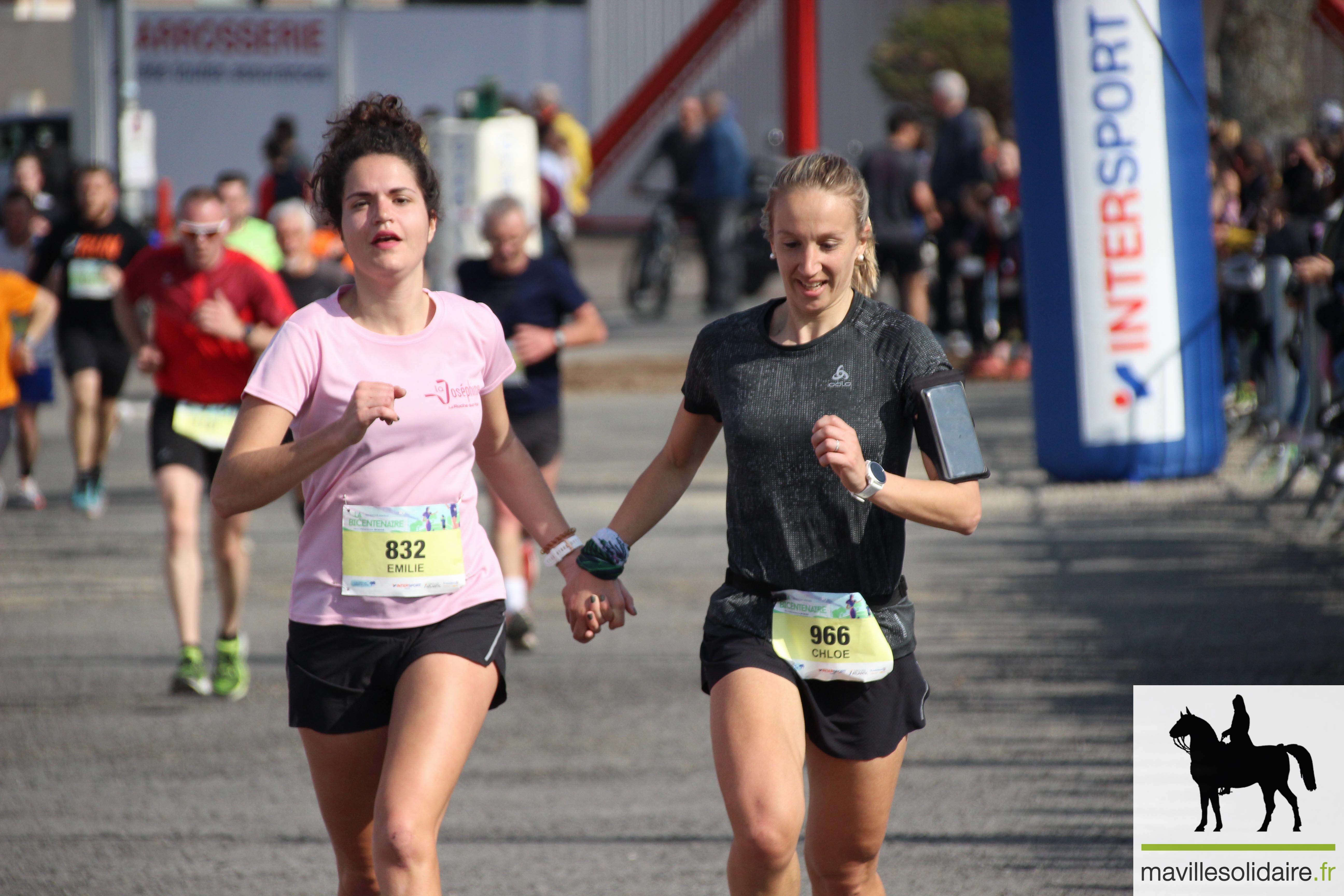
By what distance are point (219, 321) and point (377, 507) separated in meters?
3.78

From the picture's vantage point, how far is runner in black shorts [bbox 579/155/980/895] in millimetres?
3857

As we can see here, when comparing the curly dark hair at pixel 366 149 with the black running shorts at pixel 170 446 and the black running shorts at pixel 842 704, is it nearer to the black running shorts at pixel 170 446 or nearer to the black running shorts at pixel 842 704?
the black running shorts at pixel 842 704

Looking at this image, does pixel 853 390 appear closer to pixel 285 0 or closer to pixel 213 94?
pixel 213 94

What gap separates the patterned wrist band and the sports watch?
665mm

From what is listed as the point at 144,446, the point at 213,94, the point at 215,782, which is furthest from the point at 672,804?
the point at 213,94

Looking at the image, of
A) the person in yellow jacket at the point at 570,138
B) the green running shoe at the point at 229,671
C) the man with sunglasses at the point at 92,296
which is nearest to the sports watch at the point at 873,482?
the green running shoe at the point at 229,671

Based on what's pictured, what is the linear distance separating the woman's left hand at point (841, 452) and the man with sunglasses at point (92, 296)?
9.24m

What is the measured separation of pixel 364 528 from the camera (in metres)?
3.96

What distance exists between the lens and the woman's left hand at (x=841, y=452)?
366 centimetres

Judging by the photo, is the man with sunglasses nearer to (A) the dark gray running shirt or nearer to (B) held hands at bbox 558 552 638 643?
(B) held hands at bbox 558 552 638 643

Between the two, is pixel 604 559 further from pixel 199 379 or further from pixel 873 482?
pixel 199 379

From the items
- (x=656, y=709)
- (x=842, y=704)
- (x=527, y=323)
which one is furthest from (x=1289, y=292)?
(x=842, y=704)

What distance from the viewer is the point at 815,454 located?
3834 mm

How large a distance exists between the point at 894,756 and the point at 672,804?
84.5 inches
